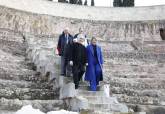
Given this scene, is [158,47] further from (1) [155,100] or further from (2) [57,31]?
(1) [155,100]

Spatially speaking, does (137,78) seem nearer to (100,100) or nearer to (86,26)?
(100,100)

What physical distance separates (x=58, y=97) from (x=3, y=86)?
62.2 inches

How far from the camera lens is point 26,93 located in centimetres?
1240

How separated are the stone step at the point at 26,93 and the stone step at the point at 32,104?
75 centimetres

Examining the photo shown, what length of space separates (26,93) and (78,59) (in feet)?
5.63

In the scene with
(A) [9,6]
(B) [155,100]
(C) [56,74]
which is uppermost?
(A) [9,6]

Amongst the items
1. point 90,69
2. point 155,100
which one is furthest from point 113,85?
point 90,69

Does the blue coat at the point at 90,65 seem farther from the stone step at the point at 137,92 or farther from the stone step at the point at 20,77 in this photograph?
the stone step at the point at 20,77

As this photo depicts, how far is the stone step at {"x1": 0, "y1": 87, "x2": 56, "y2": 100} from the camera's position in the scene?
39.9 ft

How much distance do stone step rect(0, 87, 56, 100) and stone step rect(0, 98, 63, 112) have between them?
0.75 meters

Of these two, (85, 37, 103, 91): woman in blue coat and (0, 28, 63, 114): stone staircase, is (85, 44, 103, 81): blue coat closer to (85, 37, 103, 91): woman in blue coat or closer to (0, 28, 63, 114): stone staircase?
(85, 37, 103, 91): woman in blue coat

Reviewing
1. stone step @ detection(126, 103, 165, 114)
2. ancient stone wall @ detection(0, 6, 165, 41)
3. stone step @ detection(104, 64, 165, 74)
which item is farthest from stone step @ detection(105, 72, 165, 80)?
ancient stone wall @ detection(0, 6, 165, 41)

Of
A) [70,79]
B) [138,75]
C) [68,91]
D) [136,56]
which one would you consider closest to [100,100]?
[68,91]

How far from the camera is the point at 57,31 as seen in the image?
36250mm
